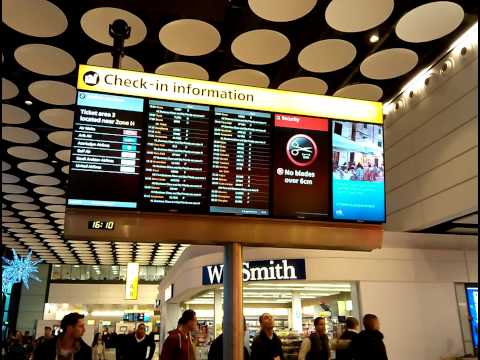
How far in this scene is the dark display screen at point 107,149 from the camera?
227 centimetres

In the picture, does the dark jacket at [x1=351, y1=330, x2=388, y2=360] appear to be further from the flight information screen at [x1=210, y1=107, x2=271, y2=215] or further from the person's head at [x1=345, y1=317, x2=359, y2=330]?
the flight information screen at [x1=210, y1=107, x2=271, y2=215]

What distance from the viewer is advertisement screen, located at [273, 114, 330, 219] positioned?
98.7 inches

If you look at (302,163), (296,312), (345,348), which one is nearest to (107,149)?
(302,163)

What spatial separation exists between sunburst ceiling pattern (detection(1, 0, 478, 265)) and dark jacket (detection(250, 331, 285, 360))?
10.7ft

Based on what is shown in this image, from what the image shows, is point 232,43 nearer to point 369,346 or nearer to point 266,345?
point 266,345

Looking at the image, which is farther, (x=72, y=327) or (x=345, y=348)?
(x=345, y=348)

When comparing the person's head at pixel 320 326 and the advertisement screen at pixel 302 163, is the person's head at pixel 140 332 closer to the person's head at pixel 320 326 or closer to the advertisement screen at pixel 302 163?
the person's head at pixel 320 326

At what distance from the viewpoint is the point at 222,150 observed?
2.57 metres

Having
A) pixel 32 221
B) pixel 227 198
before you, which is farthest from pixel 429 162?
pixel 32 221

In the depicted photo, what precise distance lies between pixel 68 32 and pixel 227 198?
17.1 ft

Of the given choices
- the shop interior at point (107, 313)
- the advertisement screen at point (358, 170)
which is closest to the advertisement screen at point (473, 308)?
the advertisement screen at point (358, 170)

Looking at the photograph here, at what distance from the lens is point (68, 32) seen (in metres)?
6.51

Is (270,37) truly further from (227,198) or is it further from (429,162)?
(227,198)

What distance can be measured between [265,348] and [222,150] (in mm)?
2936
